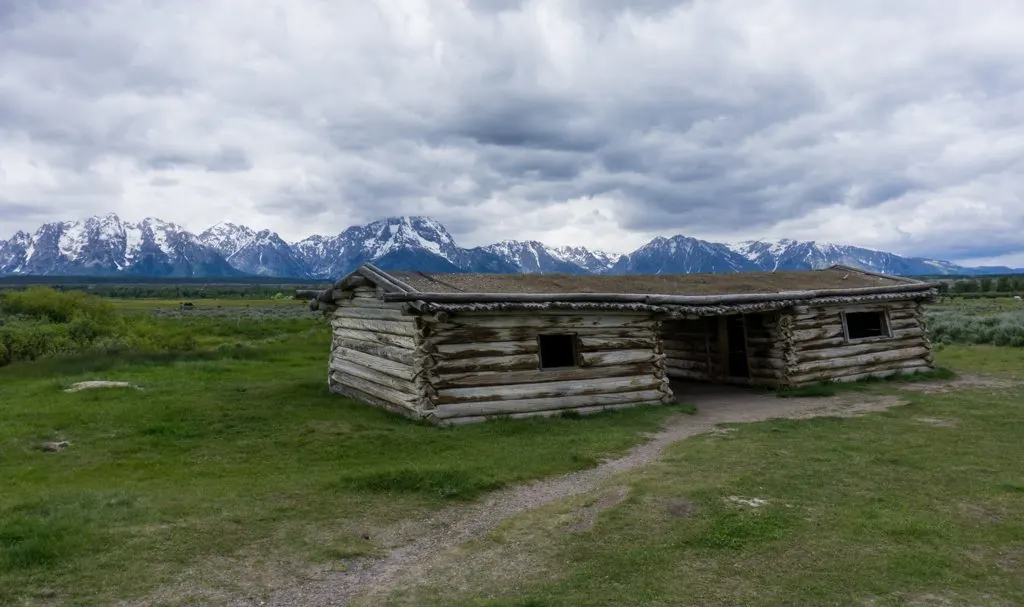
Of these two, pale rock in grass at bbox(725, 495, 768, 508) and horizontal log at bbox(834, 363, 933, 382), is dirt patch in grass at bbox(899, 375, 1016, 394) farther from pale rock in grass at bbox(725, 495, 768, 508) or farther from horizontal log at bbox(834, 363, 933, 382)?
pale rock in grass at bbox(725, 495, 768, 508)

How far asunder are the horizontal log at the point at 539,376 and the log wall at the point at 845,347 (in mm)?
4770

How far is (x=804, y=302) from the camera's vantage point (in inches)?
703

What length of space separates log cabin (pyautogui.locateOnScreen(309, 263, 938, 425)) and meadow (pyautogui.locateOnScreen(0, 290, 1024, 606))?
88 centimetres

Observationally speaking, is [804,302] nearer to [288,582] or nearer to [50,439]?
[288,582]

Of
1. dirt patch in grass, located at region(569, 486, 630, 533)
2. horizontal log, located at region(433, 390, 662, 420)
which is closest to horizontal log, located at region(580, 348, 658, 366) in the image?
horizontal log, located at region(433, 390, 662, 420)

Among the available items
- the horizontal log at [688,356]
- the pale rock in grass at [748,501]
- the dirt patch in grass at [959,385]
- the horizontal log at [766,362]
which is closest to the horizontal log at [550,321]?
the horizontal log at [766,362]

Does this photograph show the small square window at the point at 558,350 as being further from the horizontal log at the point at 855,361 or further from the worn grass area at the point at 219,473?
the horizontal log at the point at 855,361

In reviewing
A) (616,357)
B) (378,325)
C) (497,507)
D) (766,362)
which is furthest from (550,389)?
(766,362)

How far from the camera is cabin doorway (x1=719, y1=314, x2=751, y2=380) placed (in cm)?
1964

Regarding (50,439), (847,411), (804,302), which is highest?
(804,302)


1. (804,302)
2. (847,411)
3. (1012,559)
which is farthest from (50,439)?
(804,302)

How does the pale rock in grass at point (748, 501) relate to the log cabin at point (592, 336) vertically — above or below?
below

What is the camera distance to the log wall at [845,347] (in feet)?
58.6

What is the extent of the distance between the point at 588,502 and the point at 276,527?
148 inches
